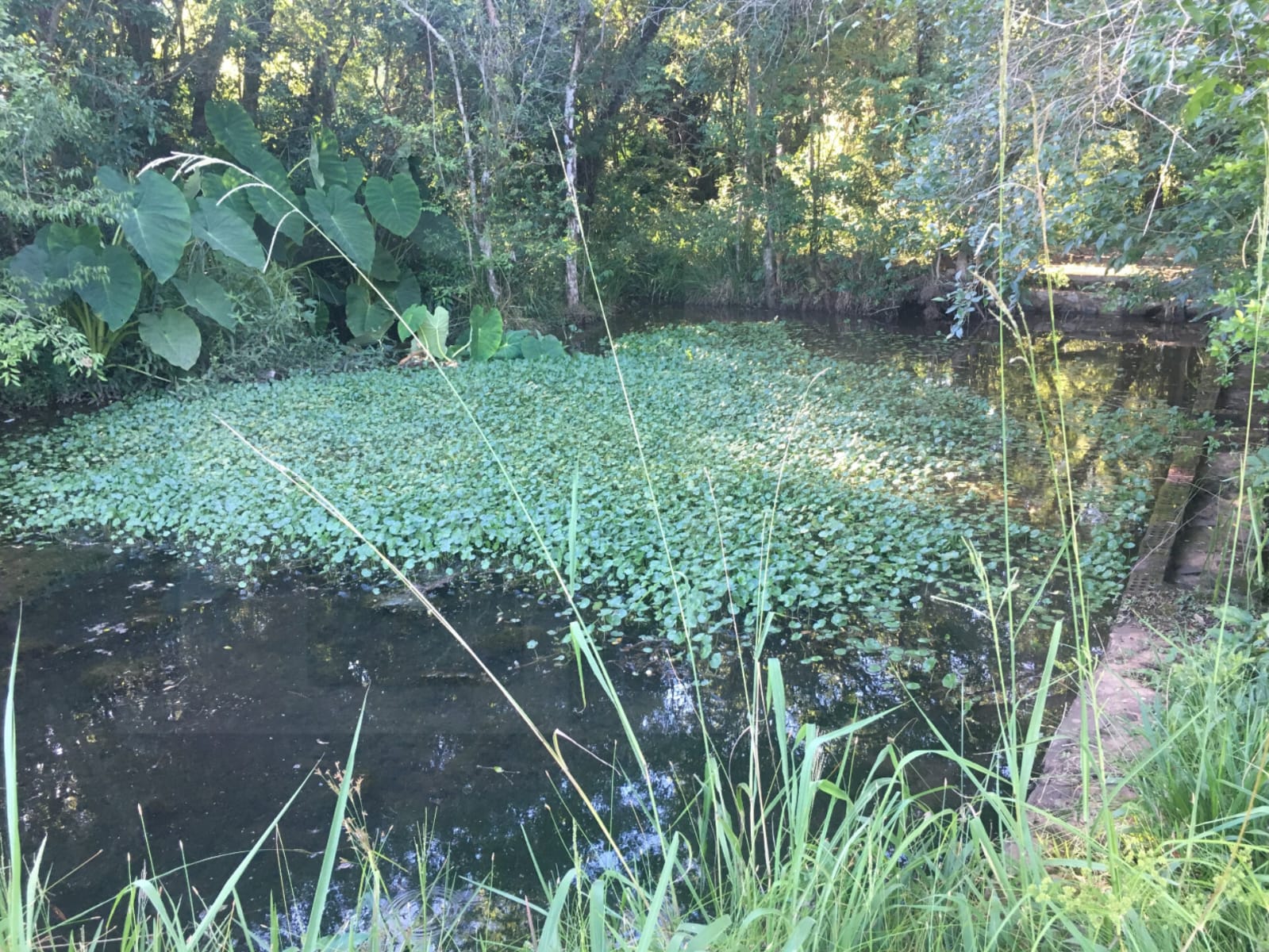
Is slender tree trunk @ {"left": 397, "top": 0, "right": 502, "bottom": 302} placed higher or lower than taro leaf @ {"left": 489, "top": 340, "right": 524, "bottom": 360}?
higher

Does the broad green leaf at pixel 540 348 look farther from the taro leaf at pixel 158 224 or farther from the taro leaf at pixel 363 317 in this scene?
the taro leaf at pixel 158 224

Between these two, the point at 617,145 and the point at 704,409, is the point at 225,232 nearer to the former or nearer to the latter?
the point at 704,409

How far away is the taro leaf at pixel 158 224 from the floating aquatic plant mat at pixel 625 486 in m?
1.20

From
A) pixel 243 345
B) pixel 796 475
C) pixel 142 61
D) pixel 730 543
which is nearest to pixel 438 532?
pixel 730 543

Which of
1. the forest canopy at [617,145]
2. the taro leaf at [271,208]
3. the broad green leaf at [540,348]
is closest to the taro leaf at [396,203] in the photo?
the forest canopy at [617,145]

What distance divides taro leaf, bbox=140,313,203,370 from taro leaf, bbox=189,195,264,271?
0.74 metres

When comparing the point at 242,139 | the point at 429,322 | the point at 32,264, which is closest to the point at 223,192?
the point at 242,139

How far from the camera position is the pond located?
2363 mm

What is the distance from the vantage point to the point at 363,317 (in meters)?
8.88

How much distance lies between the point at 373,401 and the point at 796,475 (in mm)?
3872

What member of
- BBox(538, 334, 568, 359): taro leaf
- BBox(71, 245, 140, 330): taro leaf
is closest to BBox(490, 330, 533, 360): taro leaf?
BBox(538, 334, 568, 359): taro leaf

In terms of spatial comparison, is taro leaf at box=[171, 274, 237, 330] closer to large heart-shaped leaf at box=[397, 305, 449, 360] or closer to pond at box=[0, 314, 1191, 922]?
large heart-shaped leaf at box=[397, 305, 449, 360]

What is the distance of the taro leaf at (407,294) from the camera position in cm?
949

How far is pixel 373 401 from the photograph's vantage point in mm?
6836
